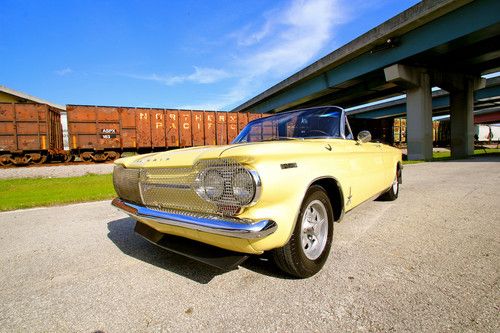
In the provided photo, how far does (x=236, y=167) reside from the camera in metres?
1.84

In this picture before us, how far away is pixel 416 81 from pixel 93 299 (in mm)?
20673

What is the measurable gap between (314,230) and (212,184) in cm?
108

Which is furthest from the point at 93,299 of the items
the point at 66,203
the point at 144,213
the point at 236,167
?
the point at 66,203

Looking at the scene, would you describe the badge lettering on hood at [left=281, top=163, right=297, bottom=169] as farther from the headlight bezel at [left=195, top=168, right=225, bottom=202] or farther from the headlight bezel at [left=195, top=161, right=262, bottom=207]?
the headlight bezel at [left=195, top=168, right=225, bottom=202]

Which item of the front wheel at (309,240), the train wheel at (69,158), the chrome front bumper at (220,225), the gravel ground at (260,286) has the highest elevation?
the train wheel at (69,158)

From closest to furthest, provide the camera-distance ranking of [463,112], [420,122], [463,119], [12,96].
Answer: [420,122] < [463,112] < [463,119] < [12,96]

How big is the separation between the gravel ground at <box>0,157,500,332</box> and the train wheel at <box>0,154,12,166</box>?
1360 cm

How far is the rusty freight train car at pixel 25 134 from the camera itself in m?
13.5

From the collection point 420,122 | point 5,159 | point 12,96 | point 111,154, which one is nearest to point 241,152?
point 111,154

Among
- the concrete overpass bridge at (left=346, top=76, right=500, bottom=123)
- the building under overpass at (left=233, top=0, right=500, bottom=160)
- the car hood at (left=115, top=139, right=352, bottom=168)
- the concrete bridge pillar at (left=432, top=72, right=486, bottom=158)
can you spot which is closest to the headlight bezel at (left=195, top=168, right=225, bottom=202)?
the car hood at (left=115, top=139, right=352, bottom=168)

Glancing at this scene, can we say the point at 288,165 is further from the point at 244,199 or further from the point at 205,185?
the point at 205,185

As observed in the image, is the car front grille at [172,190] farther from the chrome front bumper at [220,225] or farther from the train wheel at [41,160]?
the train wheel at [41,160]

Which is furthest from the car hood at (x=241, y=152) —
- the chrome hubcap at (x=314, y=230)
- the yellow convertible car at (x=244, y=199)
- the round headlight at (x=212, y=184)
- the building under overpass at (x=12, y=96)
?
the building under overpass at (x=12, y=96)

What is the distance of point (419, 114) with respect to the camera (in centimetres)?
1808
